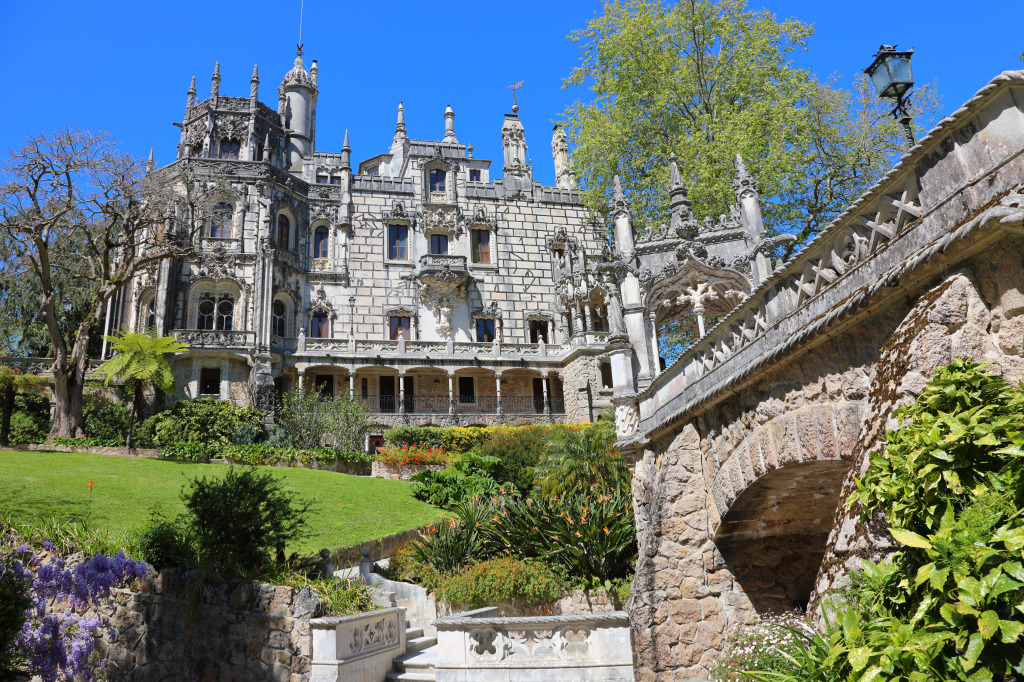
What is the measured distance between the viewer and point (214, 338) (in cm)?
3328

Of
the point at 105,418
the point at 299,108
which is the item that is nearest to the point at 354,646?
the point at 105,418

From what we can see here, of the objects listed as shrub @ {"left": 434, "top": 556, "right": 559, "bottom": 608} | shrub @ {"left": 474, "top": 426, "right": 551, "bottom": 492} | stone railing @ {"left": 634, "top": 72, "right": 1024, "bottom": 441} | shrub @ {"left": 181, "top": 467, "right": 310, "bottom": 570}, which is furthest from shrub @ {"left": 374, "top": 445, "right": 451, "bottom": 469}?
stone railing @ {"left": 634, "top": 72, "right": 1024, "bottom": 441}

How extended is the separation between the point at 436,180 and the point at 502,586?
3320cm

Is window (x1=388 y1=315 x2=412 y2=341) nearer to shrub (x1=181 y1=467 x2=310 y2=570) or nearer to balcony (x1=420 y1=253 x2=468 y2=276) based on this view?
balcony (x1=420 y1=253 x2=468 y2=276)

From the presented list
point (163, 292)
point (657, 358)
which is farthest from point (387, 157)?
point (657, 358)

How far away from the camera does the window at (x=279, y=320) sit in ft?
119

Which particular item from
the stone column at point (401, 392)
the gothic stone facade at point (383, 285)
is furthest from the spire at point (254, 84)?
the stone column at point (401, 392)

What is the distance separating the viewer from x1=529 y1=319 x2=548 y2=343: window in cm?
3959

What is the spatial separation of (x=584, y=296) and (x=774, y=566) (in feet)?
91.2

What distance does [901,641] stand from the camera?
11.5 feet

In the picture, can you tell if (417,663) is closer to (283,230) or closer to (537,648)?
(537,648)

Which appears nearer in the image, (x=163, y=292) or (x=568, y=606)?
(x=568, y=606)

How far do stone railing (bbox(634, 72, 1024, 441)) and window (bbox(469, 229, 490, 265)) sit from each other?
33.1 metres

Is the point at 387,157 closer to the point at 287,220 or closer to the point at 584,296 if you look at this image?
the point at 287,220
